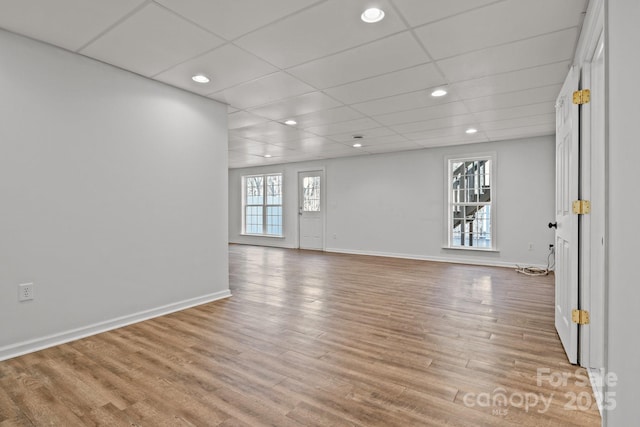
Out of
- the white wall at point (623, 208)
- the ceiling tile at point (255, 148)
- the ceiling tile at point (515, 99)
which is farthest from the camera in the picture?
the ceiling tile at point (255, 148)

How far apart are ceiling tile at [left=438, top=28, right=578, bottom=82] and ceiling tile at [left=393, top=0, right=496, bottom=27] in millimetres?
689

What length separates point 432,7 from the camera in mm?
2102

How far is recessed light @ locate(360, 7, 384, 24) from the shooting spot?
7.02ft

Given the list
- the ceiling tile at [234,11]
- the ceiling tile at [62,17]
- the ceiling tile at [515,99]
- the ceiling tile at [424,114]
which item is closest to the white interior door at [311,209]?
the ceiling tile at [424,114]

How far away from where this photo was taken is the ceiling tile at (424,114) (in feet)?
13.6

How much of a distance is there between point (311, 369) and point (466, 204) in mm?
5490

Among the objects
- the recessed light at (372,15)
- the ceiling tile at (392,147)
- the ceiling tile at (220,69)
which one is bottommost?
the ceiling tile at (220,69)

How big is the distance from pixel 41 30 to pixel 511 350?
13.6 feet

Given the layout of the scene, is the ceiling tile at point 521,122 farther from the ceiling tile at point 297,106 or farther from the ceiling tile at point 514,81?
the ceiling tile at point 297,106

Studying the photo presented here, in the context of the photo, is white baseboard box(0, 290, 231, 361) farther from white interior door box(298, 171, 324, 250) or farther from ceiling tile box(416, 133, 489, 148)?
white interior door box(298, 171, 324, 250)

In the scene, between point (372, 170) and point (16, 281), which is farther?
point (372, 170)

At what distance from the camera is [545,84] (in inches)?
134

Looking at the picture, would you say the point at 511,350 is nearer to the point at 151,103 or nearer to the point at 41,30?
the point at 151,103

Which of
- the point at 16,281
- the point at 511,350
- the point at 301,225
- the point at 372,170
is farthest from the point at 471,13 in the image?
the point at 301,225
